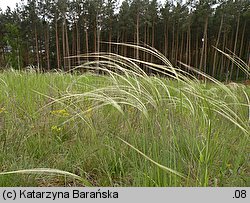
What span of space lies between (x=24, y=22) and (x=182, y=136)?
2658 centimetres

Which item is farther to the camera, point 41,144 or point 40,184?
point 41,144

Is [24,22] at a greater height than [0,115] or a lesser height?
greater

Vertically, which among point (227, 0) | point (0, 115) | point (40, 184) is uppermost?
point (227, 0)

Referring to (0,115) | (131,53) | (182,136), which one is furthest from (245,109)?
(131,53)

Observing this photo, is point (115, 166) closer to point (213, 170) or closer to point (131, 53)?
point (213, 170)

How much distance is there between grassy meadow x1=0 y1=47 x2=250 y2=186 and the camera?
741mm

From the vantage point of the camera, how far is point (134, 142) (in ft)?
3.05

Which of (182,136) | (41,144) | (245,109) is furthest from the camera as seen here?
(245,109)

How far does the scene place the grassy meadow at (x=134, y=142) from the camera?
0.74m

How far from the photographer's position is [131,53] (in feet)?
77.9
